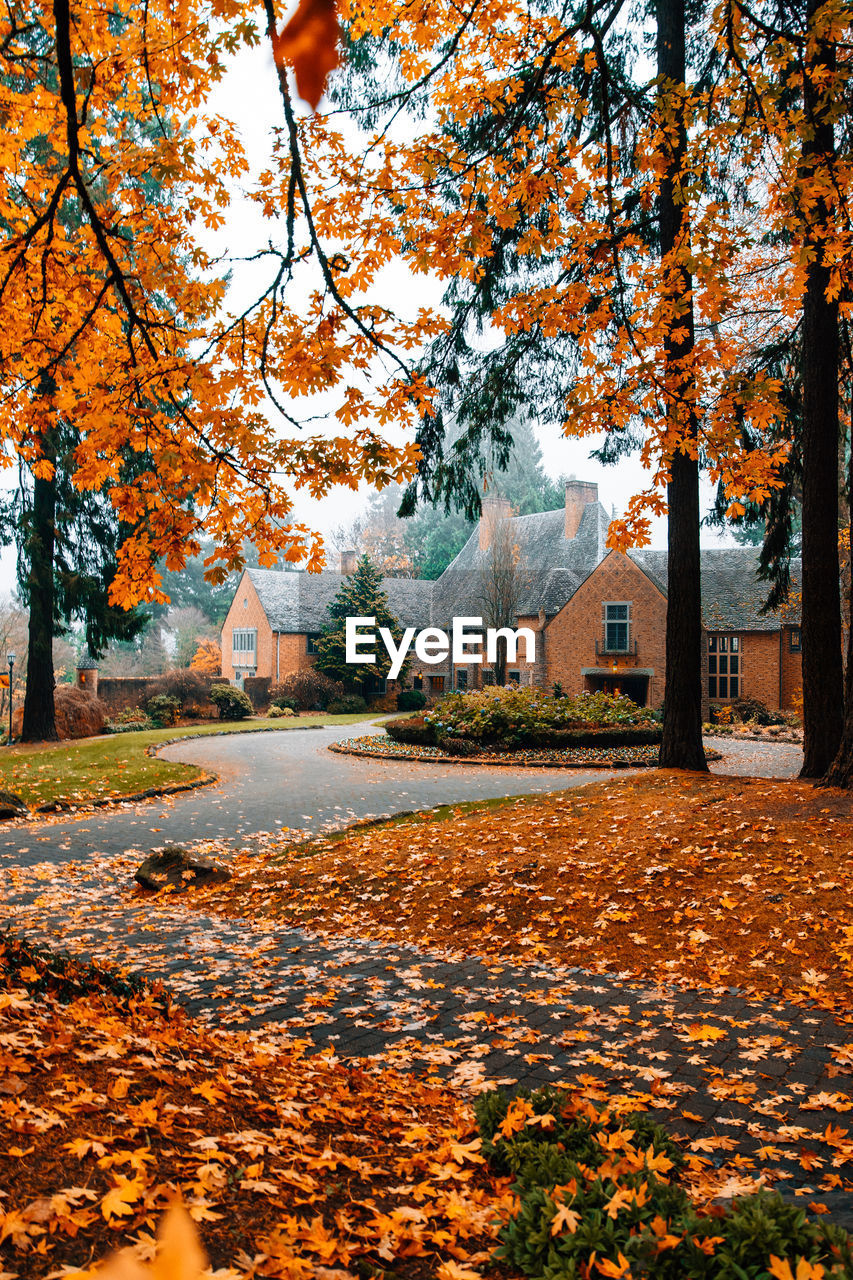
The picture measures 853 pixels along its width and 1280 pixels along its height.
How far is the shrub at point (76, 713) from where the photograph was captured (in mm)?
24609

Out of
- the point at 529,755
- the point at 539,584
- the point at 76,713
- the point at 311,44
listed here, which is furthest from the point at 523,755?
the point at 539,584

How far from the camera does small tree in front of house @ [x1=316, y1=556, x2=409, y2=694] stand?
38062 millimetres

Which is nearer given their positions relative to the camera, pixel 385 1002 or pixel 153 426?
pixel 385 1002

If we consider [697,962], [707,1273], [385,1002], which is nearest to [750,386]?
[697,962]

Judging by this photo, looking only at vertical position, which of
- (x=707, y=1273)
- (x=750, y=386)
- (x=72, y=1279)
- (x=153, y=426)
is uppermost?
(x=750, y=386)

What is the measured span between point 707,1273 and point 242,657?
42.5 metres

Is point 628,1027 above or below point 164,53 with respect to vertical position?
below

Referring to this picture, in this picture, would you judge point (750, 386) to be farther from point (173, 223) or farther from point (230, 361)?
point (173, 223)

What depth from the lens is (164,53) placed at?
630 cm

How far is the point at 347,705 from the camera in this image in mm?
37469

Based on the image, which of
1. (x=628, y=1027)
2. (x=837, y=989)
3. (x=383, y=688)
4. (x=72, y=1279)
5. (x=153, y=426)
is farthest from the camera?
(x=383, y=688)

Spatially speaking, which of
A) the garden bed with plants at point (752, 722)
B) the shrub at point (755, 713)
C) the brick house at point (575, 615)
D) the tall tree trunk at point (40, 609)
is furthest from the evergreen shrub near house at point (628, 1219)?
the shrub at point (755, 713)

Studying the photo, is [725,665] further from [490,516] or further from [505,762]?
[505,762]

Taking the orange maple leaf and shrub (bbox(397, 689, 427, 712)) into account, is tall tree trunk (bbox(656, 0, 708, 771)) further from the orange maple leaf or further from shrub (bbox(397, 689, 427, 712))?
shrub (bbox(397, 689, 427, 712))
